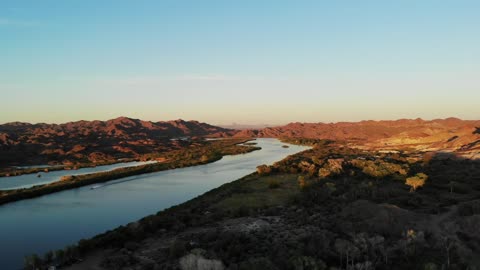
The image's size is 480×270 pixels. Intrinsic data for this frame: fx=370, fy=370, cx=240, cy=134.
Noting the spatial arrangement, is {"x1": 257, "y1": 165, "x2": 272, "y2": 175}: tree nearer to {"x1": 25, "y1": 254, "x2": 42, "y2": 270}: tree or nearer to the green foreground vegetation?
the green foreground vegetation

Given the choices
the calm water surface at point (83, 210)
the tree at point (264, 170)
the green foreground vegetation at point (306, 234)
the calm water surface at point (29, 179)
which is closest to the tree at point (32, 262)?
the green foreground vegetation at point (306, 234)

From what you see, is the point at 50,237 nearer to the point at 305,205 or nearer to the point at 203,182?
the point at 305,205

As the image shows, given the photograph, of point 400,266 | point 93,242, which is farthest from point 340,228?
point 93,242

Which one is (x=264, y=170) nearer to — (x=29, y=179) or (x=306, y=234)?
(x=306, y=234)

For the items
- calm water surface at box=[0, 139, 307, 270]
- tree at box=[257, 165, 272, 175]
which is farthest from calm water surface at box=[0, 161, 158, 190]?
tree at box=[257, 165, 272, 175]

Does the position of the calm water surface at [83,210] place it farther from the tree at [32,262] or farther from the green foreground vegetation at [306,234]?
the green foreground vegetation at [306,234]

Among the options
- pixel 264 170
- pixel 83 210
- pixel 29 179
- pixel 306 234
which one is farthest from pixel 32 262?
pixel 29 179
